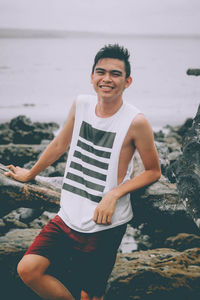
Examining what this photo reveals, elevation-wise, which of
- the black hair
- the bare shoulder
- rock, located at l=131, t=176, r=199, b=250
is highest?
the black hair

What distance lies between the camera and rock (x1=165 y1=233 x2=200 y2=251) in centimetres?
314

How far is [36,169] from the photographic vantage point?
2.43 m

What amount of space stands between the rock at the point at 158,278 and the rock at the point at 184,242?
59cm

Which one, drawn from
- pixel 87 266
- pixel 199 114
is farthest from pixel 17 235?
pixel 199 114

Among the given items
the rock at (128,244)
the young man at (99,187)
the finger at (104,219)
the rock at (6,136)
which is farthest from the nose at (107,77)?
the rock at (6,136)

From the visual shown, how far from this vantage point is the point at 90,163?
210cm

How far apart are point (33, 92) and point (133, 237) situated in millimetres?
15782

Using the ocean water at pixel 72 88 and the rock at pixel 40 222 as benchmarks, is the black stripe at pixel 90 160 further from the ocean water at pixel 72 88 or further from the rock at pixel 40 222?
the ocean water at pixel 72 88

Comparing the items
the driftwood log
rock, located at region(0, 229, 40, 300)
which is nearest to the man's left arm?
the driftwood log

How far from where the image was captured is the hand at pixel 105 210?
195 cm

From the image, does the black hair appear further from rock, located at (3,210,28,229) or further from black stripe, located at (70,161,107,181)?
rock, located at (3,210,28,229)

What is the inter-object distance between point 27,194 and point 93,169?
637mm

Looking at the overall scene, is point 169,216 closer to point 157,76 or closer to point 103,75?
point 103,75

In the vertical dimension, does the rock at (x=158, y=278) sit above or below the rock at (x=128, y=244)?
above
